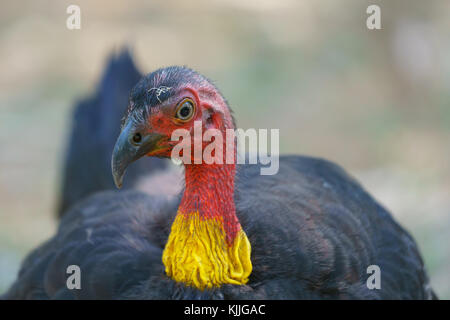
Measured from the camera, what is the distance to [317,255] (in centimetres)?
267

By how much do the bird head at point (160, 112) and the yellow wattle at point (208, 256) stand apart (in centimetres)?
34

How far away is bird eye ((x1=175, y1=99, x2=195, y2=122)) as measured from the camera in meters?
2.42

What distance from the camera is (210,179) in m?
2.56

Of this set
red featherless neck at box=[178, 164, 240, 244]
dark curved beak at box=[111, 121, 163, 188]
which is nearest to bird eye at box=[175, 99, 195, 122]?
dark curved beak at box=[111, 121, 163, 188]

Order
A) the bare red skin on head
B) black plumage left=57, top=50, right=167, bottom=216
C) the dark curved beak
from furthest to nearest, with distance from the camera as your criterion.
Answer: black plumage left=57, top=50, right=167, bottom=216 → the bare red skin on head → the dark curved beak

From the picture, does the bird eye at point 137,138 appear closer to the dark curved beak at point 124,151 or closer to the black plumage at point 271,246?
the dark curved beak at point 124,151

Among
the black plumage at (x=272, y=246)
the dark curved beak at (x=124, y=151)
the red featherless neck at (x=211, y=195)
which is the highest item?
the dark curved beak at (x=124, y=151)

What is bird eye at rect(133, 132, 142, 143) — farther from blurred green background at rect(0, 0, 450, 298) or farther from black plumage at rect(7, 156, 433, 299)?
blurred green background at rect(0, 0, 450, 298)

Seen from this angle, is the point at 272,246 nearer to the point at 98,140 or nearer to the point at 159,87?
the point at 159,87

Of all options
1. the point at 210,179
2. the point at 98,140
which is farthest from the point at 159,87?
the point at 98,140

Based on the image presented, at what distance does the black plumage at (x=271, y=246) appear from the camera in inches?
103

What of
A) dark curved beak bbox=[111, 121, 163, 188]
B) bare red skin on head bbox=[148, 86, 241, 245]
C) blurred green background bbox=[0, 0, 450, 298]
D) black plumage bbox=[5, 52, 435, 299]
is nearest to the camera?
dark curved beak bbox=[111, 121, 163, 188]

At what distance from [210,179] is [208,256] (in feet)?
1.05

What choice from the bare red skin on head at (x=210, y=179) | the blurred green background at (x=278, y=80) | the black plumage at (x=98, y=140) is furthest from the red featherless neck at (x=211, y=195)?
the blurred green background at (x=278, y=80)
